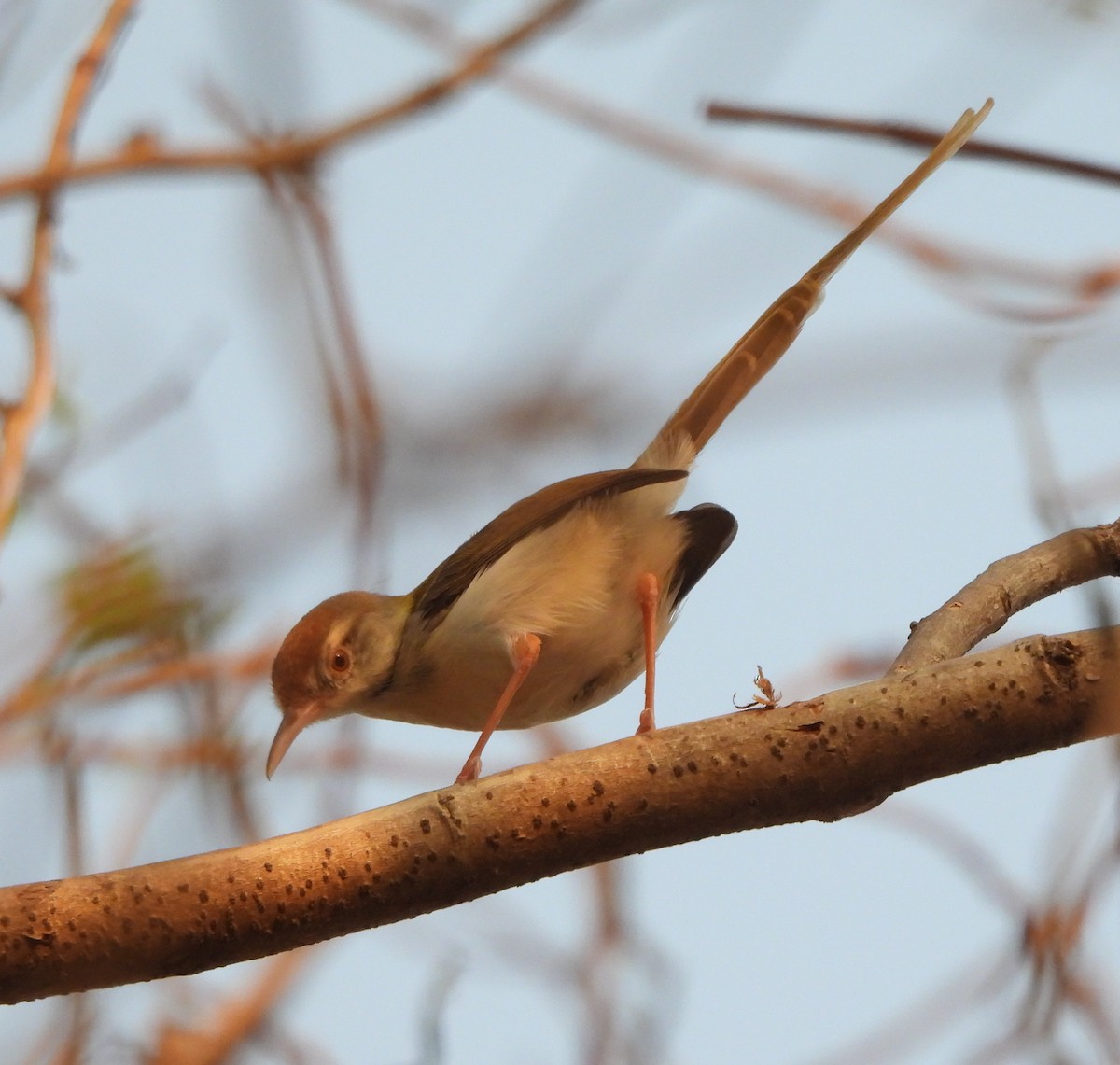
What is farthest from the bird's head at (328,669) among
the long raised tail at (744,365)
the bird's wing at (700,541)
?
the long raised tail at (744,365)

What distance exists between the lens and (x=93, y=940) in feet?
7.47

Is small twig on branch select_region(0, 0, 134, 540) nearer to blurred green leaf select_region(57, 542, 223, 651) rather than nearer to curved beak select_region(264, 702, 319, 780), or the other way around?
blurred green leaf select_region(57, 542, 223, 651)

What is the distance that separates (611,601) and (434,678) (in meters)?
0.61

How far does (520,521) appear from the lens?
4176 millimetres

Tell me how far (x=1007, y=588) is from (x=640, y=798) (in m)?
1.11

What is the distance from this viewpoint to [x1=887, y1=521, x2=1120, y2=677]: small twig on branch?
2.81 m

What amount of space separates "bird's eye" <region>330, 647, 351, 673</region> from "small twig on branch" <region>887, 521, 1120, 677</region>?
1.94 metres

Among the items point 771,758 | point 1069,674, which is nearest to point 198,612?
point 771,758

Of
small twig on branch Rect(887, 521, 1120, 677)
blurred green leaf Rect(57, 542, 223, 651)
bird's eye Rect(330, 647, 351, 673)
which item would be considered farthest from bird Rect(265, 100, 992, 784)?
small twig on branch Rect(887, 521, 1120, 677)

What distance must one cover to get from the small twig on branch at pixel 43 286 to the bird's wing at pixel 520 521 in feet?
4.51

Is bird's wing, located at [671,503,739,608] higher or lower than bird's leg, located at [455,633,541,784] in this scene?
higher

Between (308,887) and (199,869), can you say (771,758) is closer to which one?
(308,887)

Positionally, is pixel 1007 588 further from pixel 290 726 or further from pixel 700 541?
pixel 290 726

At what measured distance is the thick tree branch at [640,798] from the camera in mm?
2375
